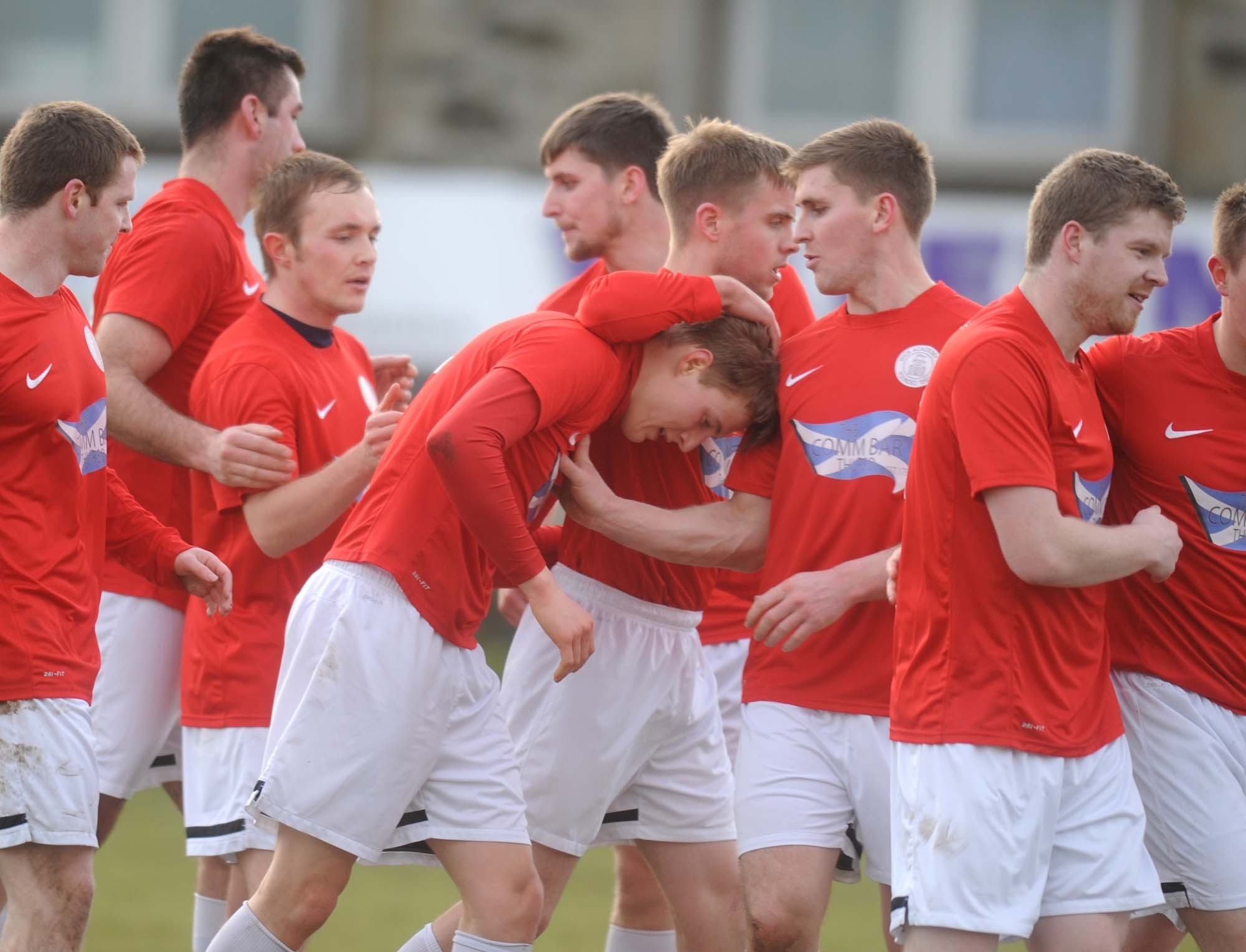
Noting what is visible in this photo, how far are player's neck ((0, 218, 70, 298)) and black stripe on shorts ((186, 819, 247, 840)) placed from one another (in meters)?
1.45

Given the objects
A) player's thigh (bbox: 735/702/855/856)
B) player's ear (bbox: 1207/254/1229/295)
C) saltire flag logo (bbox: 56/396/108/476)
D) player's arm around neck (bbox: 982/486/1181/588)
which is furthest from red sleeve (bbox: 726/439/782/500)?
saltire flag logo (bbox: 56/396/108/476)

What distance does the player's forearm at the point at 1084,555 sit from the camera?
3.53 m

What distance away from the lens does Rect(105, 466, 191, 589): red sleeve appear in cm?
429

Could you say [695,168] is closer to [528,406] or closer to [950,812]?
[528,406]

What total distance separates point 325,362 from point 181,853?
4036 mm

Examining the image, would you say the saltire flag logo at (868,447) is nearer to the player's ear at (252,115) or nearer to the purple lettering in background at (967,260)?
the player's ear at (252,115)

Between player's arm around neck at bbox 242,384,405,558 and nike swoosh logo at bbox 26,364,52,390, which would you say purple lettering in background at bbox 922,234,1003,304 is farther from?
nike swoosh logo at bbox 26,364,52,390

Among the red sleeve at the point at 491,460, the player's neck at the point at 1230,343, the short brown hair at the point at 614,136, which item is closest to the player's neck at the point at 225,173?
the short brown hair at the point at 614,136

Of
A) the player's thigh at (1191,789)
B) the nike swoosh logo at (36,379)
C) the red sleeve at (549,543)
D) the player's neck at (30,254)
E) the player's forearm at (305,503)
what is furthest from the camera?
the red sleeve at (549,543)

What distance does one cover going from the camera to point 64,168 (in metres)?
3.94

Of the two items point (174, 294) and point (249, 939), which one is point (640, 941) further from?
point (174, 294)

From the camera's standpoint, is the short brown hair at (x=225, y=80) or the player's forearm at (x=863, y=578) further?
the short brown hair at (x=225, y=80)

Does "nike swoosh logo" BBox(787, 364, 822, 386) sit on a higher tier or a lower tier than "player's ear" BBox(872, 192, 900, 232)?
lower

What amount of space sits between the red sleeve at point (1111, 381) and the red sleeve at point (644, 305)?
37.0 inches
